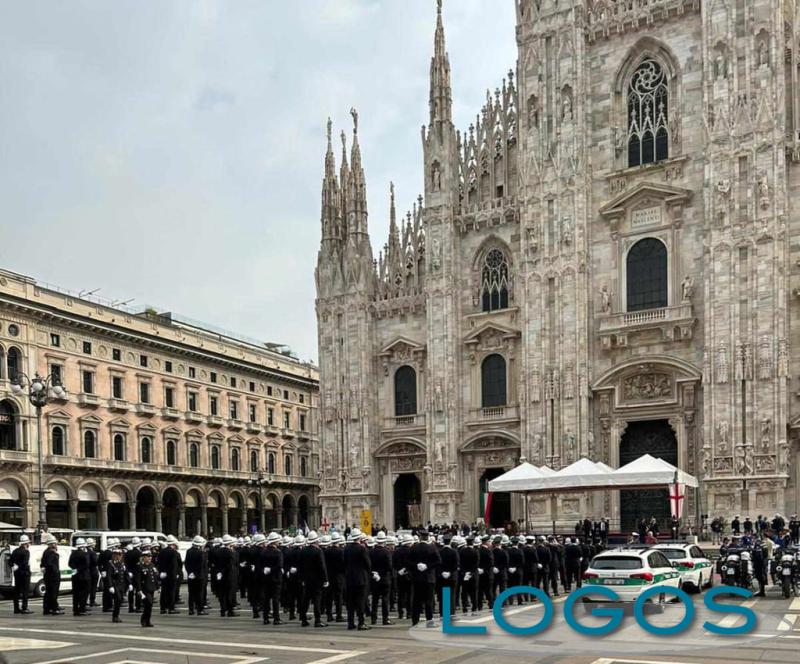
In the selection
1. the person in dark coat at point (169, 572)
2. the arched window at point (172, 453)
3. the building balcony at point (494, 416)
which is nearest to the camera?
the person in dark coat at point (169, 572)

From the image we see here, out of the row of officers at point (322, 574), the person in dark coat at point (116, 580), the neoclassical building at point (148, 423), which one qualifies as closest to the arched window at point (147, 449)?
the neoclassical building at point (148, 423)

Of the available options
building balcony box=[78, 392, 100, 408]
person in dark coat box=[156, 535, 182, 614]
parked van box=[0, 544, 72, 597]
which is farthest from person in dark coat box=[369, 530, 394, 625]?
building balcony box=[78, 392, 100, 408]

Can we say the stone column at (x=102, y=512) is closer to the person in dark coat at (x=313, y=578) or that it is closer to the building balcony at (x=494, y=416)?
the building balcony at (x=494, y=416)

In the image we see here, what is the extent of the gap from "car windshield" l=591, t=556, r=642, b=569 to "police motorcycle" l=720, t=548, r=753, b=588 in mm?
4658

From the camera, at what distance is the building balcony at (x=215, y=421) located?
63.7m

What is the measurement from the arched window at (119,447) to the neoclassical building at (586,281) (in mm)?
17036

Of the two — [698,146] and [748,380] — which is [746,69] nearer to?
[698,146]

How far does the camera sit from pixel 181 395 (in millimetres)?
61500

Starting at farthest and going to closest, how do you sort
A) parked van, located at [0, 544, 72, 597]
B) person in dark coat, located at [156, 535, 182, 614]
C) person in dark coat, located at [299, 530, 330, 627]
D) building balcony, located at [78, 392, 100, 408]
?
1. building balcony, located at [78, 392, 100, 408]
2. parked van, located at [0, 544, 72, 597]
3. person in dark coat, located at [156, 535, 182, 614]
4. person in dark coat, located at [299, 530, 330, 627]

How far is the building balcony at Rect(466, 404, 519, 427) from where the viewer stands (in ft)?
131

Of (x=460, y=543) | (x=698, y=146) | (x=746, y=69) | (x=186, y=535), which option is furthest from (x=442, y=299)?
(x=186, y=535)

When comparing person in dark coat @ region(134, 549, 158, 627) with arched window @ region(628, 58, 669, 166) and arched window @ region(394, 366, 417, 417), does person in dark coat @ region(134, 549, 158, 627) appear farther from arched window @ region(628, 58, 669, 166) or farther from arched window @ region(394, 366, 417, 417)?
arched window @ region(628, 58, 669, 166)

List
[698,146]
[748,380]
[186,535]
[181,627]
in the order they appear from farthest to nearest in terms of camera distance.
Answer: [186,535] → [698,146] → [748,380] → [181,627]

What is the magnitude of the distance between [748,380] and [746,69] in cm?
1065
